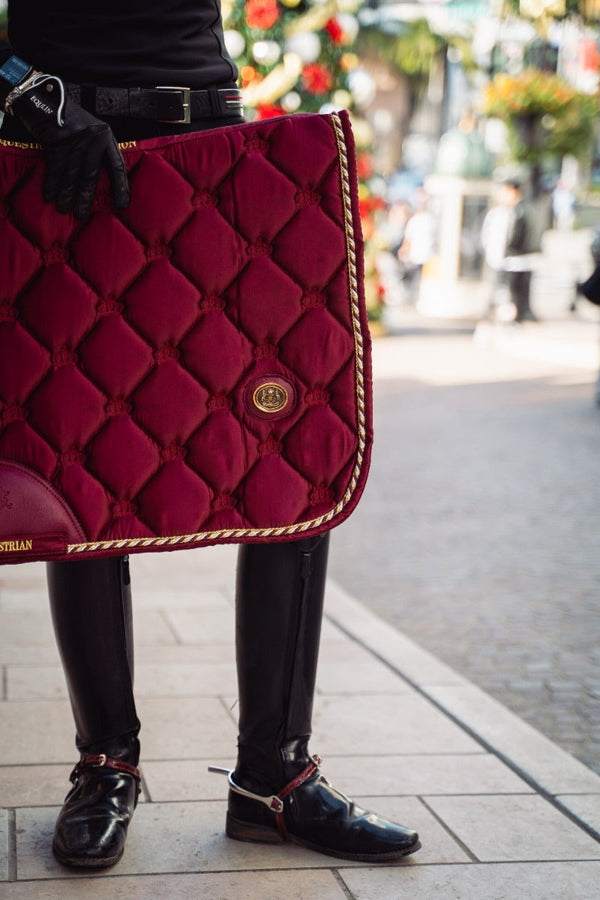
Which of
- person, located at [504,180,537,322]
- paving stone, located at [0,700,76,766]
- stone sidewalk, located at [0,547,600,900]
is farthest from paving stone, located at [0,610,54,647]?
person, located at [504,180,537,322]

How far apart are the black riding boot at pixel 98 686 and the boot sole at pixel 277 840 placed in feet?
0.58

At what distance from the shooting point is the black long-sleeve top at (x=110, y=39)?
6.64 feet

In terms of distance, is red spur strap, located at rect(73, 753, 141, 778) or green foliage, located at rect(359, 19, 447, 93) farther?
green foliage, located at rect(359, 19, 447, 93)

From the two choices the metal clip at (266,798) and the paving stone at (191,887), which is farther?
the metal clip at (266,798)

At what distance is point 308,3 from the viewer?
38.5 ft

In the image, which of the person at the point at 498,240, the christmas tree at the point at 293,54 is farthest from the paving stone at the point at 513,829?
the person at the point at 498,240

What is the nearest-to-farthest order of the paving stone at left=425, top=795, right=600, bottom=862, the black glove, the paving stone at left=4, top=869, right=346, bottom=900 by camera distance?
the black glove < the paving stone at left=4, top=869, right=346, bottom=900 < the paving stone at left=425, top=795, right=600, bottom=862

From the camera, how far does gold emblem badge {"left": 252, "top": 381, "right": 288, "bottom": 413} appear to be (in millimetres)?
2020

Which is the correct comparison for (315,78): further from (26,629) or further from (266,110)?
(26,629)

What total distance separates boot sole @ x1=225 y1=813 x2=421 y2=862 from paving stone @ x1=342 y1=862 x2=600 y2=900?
0.02m

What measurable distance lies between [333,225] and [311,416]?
0.97ft

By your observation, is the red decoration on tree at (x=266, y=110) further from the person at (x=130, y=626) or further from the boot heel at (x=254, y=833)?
the boot heel at (x=254, y=833)

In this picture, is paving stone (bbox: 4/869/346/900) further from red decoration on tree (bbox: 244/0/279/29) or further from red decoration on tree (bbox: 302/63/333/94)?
red decoration on tree (bbox: 302/63/333/94)

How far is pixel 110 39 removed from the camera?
2043 millimetres
